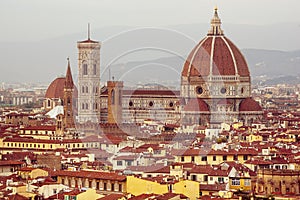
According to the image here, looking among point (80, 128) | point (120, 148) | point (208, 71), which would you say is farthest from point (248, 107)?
point (120, 148)

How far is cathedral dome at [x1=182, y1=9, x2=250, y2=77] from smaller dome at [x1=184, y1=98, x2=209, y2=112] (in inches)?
108

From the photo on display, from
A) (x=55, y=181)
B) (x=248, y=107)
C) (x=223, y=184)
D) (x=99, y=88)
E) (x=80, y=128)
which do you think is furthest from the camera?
(x=99, y=88)

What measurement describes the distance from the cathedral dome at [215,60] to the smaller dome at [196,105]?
9.01ft

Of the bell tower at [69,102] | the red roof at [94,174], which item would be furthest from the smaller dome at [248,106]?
the red roof at [94,174]

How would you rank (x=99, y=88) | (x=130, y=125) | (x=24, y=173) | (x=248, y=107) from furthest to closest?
(x=99, y=88) → (x=248, y=107) → (x=130, y=125) → (x=24, y=173)

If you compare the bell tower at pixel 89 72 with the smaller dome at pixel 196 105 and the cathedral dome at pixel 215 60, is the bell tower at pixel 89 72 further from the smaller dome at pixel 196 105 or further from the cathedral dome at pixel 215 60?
the smaller dome at pixel 196 105

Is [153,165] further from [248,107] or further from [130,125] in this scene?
[248,107]

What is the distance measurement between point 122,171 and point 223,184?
6575 millimetres

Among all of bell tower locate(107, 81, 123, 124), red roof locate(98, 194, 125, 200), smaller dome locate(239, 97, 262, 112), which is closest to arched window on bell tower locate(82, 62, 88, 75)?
bell tower locate(107, 81, 123, 124)

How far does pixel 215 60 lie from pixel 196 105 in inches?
210

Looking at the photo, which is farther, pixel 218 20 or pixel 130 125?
pixel 218 20

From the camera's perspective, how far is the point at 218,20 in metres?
106

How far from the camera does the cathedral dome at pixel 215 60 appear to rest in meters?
102

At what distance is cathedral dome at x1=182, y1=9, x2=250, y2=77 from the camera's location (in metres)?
102
